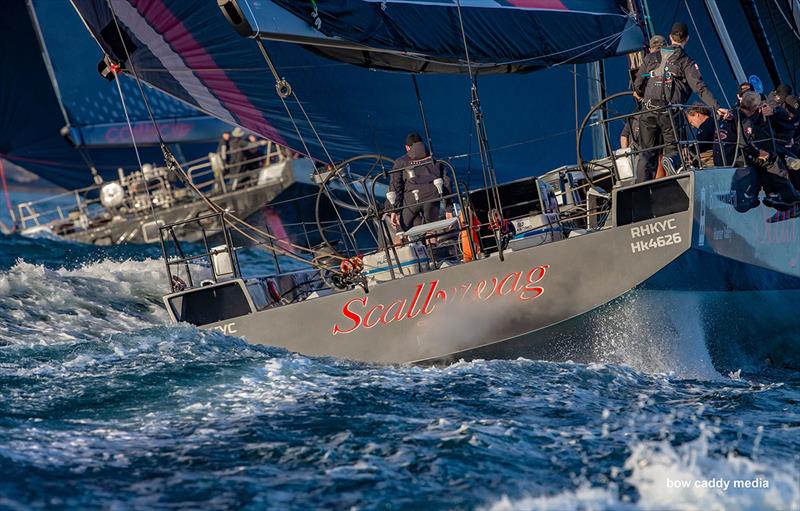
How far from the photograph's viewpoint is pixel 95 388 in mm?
7383

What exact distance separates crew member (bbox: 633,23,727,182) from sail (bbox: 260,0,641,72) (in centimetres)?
157

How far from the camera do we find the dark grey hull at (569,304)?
819 cm

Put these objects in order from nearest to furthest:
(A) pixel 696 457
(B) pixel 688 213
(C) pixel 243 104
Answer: (A) pixel 696 457, (B) pixel 688 213, (C) pixel 243 104

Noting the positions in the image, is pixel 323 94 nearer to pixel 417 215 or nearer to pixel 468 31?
pixel 468 31

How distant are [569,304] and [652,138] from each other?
1.69 m

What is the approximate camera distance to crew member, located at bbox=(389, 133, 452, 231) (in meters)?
9.68

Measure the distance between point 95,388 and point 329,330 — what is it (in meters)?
1.89

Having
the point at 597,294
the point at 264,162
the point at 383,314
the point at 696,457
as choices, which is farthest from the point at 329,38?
the point at 264,162

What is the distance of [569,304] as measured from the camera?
329 inches

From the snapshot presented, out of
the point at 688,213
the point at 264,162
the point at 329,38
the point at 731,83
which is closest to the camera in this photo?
the point at 688,213

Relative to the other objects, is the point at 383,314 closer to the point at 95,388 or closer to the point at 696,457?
the point at 95,388

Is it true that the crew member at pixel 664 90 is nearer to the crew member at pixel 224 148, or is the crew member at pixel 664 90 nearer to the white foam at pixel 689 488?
the white foam at pixel 689 488

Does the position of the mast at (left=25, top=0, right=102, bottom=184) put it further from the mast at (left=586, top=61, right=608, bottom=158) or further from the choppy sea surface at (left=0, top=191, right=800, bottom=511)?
the choppy sea surface at (left=0, top=191, right=800, bottom=511)

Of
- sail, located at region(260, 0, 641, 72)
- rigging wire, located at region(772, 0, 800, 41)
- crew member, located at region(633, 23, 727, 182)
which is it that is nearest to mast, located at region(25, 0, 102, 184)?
rigging wire, located at region(772, 0, 800, 41)
